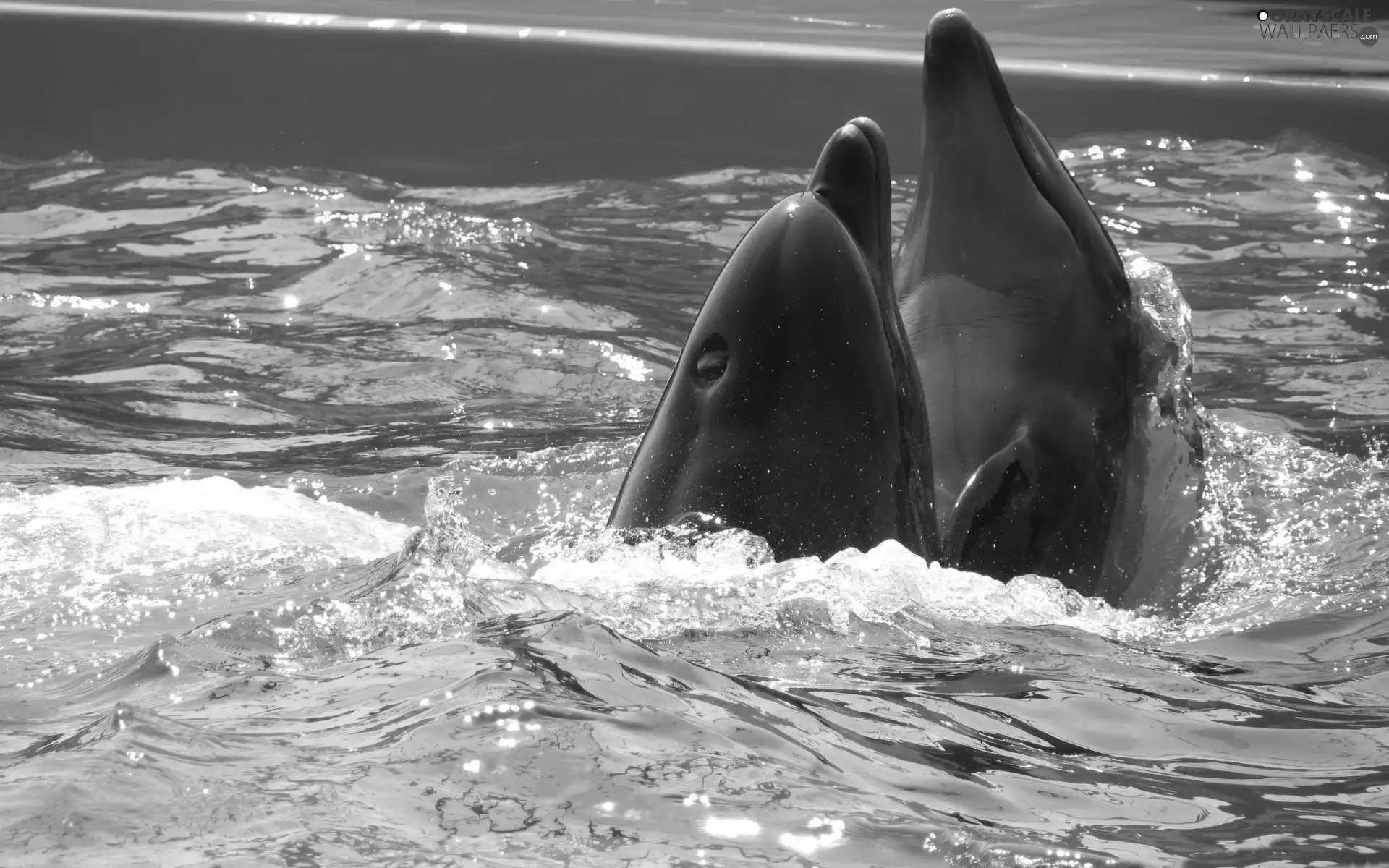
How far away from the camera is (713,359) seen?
8.14 ft

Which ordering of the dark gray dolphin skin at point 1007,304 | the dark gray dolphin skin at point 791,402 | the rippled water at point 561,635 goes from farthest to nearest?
1. the dark gray dolphin skin at point 1007,304
2. the dark gray dolphin skin at point 791,402
3. the rippled water at point 561,635

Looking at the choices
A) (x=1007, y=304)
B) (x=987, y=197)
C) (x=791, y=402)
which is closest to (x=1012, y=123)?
(x=987, y=197)

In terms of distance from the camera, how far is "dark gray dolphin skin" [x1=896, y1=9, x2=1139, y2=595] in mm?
3080

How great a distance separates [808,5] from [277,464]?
669 centimetres

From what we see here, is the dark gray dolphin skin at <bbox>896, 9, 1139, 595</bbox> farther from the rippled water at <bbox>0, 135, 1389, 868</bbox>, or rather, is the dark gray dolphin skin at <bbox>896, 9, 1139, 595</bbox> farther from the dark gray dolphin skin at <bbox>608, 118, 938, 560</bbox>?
the dark gray dolphin skin at <bbox>608, 118, 938, 560</bbox>

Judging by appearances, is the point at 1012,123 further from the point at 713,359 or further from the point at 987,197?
the point at 713,359

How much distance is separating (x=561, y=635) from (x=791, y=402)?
1.97 feet

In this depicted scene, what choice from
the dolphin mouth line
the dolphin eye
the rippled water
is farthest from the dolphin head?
the dolphin eye

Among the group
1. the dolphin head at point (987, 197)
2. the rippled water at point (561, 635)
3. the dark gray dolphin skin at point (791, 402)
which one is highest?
the dolphin head at point (987, 197)

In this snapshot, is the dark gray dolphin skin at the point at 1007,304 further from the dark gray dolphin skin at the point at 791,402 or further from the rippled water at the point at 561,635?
the dark gray dolphin skin at the point at 791,402

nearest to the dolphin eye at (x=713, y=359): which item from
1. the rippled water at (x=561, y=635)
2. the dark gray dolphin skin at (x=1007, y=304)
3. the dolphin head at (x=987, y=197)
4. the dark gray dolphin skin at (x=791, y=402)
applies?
the dark gray dolphin skin at (x=791, y=402)

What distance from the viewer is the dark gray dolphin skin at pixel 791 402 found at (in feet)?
8.04

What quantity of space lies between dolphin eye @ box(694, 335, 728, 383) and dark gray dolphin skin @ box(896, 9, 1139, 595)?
0.71 meters

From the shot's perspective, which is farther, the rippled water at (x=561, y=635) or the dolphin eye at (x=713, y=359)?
the dolphin eye at (x=713, y=359)
